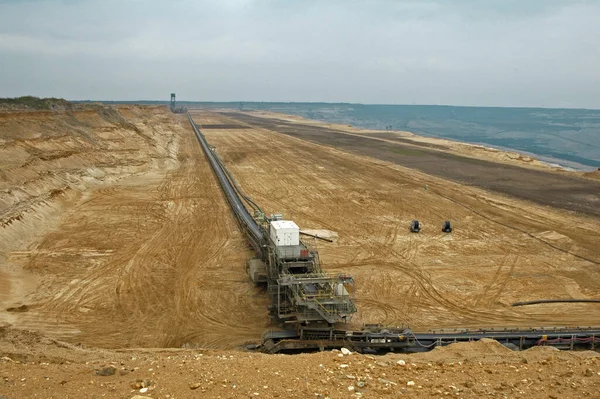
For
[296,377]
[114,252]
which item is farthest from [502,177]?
[296,377]

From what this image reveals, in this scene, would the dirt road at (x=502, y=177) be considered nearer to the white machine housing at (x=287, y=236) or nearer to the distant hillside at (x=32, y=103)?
the white machine housing at (x=287, y=236)

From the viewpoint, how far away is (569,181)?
167ft

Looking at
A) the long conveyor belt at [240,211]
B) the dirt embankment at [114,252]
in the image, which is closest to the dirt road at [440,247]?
the long conveyor belt at [240,211]

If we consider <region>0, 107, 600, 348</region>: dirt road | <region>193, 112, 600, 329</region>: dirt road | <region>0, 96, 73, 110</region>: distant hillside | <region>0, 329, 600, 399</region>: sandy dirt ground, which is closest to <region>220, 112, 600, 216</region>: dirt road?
<region>193, 112, 600, 329</region>: dirt road

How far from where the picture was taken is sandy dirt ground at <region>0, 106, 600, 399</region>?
9.30 m

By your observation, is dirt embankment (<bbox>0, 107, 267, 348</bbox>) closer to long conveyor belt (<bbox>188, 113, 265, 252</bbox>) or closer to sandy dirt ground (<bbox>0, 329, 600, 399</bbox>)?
long conveyor belt (<bbox>188, 113, 265, 252</bbox>)

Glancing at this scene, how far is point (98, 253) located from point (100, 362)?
14.8m

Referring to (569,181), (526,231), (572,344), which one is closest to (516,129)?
(569,181)

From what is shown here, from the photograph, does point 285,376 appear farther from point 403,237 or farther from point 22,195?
point 22,195

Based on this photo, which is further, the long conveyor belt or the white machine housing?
the long conveyor belt

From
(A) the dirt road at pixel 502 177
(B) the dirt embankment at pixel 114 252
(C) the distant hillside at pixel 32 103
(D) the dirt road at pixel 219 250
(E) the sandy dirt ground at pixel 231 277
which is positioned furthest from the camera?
(C) the distant hillside at pixel 32 103

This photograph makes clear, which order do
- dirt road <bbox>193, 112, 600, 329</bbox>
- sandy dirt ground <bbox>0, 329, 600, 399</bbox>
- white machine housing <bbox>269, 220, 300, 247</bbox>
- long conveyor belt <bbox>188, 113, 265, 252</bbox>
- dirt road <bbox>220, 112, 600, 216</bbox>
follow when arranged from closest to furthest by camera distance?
1. sandy dirt ground <bbox>0, 329, 600, 399</bbox>
2. white machine housing <bbox>269, 220, 300, 247</bbox>
3. dirt road <bbox>193, 112, 600, 329</bbox>
4. long conveyor belt <bbox>188, 113, 265, 252</bbox>
5. dirt road <bbox>220, 112, 600, 216</bbox>

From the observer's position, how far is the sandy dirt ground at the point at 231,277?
930cm

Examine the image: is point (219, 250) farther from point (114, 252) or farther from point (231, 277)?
point (114, 252)
